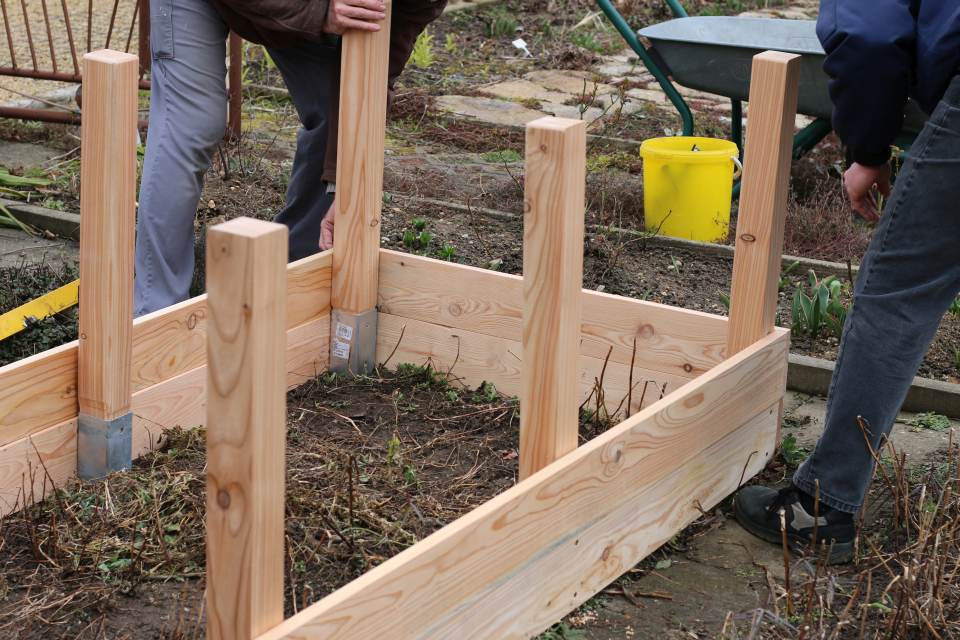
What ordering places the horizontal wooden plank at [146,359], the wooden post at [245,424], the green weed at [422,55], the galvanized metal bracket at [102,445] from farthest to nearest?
1. the green weed at [422,55]
2. the galvanized metal bracket at [102,445]
3. the horizontal wooden plank at [146,359]
4. the wooden post at [245,424]

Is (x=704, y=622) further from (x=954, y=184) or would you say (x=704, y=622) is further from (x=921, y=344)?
(x=954, y=184)

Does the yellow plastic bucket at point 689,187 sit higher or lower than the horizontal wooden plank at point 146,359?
higher

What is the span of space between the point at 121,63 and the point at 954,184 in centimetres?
166

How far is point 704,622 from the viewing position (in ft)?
8.06

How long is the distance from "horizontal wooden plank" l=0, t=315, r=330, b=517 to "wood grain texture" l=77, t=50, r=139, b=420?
0.12 metres

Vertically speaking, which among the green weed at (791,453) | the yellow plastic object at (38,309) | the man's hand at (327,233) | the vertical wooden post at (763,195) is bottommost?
the green weed at (791,453)

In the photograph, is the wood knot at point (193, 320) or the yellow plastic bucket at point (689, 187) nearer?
the wood knot at point (193, 320)

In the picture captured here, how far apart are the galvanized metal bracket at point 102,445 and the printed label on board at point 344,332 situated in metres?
0.80

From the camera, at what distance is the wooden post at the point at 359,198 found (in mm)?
3234

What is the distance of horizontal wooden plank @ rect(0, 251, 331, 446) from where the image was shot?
8.53 feet

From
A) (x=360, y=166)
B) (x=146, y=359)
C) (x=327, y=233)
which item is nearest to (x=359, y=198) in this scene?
(x=360, y=166)

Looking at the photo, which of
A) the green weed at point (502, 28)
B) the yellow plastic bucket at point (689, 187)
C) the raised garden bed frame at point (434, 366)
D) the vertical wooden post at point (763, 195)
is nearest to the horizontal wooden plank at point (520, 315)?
the raised garden bed frame at point (434, 366)

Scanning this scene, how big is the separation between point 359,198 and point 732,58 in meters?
1.97

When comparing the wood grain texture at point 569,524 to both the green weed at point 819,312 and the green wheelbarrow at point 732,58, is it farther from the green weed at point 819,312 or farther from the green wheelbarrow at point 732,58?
the green wheelbarrow at point 732,58
